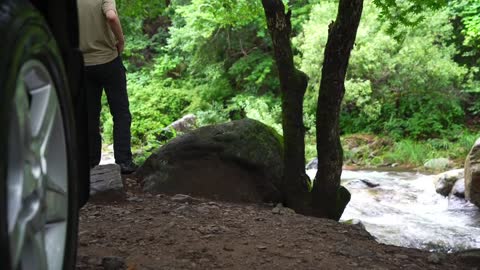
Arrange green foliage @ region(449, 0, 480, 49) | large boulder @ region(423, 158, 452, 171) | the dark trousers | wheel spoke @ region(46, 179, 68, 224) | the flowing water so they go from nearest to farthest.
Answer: wheel spoke @ region(46, 179, 68, 224)
the dark trousers
the flowing water
large boulder @ region(423, 158, 452, 171)
green foliage @ region(449, 0, 480, 49)

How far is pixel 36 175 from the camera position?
1.52 meters

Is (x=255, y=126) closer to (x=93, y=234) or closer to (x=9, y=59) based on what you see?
(x=93, y=234)

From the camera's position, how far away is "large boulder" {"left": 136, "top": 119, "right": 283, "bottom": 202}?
20.5 ft

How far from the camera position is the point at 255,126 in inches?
272

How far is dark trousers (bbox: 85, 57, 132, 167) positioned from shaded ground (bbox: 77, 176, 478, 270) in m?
0.80

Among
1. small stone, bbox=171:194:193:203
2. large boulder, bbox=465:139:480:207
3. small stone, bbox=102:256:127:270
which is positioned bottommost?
large boulder, bbox=465:139:480:207

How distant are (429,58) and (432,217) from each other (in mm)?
10009

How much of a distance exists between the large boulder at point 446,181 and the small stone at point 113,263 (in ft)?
34.3

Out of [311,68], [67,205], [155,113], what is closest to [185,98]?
[155,113]

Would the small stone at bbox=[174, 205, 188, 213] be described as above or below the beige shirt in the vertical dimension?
below

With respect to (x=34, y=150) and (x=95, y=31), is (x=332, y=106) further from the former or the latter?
(x=34, y=150)

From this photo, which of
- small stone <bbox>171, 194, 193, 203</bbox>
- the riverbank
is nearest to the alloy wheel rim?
small stone <bbox>171, 194, 193, 203</bbox>

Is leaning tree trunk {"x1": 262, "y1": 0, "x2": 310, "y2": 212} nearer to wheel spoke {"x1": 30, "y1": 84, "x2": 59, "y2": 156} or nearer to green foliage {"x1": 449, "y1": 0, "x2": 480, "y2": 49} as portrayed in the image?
wheel spoke {"x1": 30, "y1": 84, "x2": 59, "y2": 156}

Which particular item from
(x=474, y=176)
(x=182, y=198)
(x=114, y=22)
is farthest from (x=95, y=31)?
(x=474, y=176)
